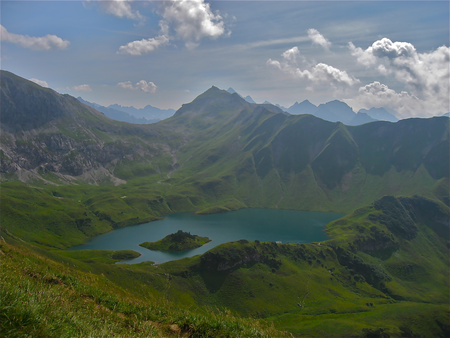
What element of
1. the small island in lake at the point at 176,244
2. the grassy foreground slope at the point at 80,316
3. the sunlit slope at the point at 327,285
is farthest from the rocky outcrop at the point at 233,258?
the grassy foreground slope at the point at 80,316

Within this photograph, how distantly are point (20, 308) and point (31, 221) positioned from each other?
224m

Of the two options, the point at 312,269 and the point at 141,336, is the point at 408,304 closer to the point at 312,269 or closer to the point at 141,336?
the point at 312,269

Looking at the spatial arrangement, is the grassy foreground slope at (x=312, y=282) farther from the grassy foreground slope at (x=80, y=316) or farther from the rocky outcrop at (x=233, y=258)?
the grassy foreground slope at (x=80, y=316)

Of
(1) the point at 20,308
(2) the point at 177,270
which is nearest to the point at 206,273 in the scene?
(2) the point at 177,270

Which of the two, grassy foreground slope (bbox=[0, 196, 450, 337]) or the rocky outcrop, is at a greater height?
the rocky outcrop

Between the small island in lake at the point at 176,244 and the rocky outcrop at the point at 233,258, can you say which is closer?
the rocky outcrop at the point at 233,258

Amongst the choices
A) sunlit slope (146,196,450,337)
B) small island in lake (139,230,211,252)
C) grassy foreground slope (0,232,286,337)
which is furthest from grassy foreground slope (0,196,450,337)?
→ small island in lake (139,230,211,252)

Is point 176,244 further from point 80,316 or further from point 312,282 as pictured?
point 80,316

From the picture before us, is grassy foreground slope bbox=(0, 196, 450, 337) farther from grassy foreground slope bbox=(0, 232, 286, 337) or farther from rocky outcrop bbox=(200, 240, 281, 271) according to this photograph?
grassy foreground slope bbox=(0, 232, 286, 337)

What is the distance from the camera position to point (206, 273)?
366ft

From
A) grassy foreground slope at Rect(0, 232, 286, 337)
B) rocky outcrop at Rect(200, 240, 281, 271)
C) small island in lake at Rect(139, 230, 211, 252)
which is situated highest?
grassy foreground slope at Rect(0, 232, 286, 337)

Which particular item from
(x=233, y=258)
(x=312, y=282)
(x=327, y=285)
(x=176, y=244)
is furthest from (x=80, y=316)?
(x=176, y=244)

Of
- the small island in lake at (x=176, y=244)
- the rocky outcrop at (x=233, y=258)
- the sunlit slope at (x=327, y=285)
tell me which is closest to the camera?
the sunlit slope at (x=327, y=285)

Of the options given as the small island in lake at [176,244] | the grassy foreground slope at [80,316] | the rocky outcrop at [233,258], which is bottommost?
the small island in lake at [176,244]
